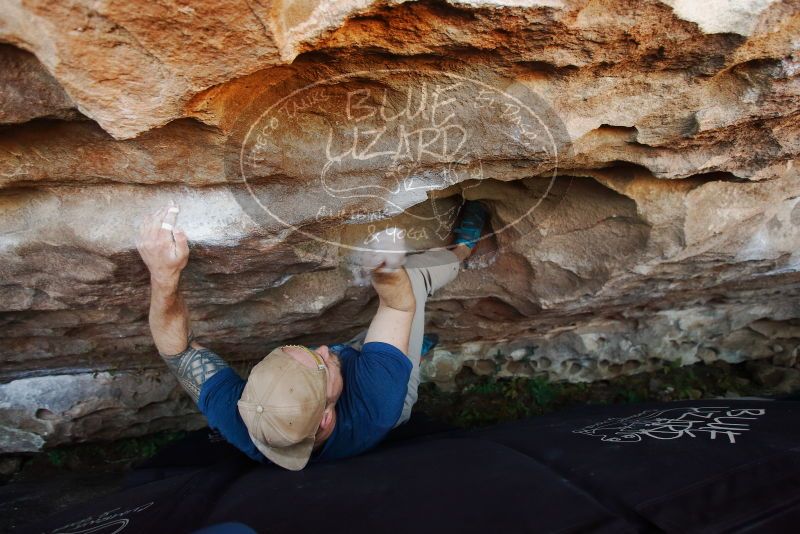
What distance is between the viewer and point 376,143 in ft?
4.10

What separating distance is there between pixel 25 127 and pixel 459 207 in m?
1.27

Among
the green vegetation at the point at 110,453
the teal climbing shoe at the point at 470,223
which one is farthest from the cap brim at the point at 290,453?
the green vegetation at the point at 110,453

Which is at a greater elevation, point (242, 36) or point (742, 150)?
point (242, 36)

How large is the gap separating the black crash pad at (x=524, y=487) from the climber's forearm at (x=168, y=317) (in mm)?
434

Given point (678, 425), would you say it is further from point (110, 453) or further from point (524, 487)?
point (110, 453)

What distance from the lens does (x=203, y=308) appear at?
185cm

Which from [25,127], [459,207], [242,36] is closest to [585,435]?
[459,207]

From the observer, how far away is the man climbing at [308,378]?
1.49m


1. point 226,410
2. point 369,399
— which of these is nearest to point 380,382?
point 369,399

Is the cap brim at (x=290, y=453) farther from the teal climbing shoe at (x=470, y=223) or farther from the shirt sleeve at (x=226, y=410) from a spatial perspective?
the teal climbing shoe at (x=470, y=223)

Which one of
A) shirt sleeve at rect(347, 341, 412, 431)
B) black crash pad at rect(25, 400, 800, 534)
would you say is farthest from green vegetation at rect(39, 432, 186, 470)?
shirt sleeve at rect(347, 341, 412, 431)

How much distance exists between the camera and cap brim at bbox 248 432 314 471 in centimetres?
157

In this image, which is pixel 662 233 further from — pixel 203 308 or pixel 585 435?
pixel 203 308

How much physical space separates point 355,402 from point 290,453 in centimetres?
26
